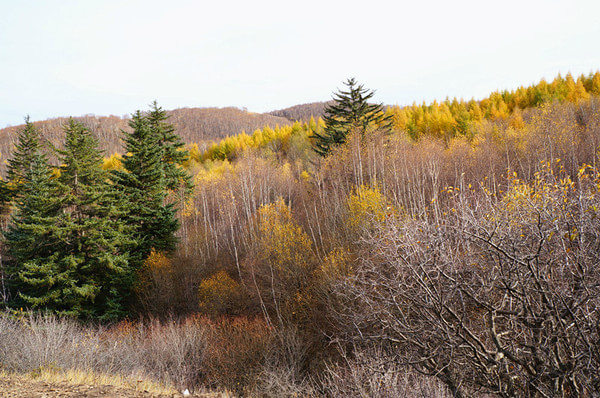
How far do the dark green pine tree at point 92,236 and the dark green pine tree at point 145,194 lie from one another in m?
1.26

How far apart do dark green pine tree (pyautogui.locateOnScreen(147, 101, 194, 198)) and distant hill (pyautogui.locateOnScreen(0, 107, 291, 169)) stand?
266 feet

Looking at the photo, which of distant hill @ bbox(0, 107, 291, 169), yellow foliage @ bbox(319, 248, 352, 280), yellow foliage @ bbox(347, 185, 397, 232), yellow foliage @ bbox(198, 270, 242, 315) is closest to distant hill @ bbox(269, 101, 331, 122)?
distant hill @ bbox(0, 107, 291, 169)

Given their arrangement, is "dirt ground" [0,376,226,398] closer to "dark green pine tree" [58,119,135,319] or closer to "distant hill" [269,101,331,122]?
"dark green pine tree" [58,119,135,319]

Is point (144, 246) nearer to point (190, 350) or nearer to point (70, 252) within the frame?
point (70, 252)

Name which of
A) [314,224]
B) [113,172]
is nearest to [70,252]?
[113,172]

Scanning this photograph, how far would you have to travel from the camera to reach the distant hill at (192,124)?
113037 millimetres

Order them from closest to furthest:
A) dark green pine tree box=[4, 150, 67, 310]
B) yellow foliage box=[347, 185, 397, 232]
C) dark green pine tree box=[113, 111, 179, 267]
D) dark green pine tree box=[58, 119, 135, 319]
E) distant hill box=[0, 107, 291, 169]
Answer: yellow foliage box=[347, 185, 397, 232], dark green pine tree box=[4, 150, 67, 310], dark green pine tree box=[58, 119, 135, 319], dark green pine tree box=[113, 111, 179, 267], distant hill box=[0, 107, 291, 169]

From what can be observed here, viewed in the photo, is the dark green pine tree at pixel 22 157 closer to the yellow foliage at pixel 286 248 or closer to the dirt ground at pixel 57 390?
the yellow foliage at pixel 286 248

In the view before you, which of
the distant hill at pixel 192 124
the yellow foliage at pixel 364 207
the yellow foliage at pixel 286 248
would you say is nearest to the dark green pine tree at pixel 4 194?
the yellow foliage at pixel 286 248

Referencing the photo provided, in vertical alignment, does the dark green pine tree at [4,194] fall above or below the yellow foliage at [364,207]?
above

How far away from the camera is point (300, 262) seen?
24078mm

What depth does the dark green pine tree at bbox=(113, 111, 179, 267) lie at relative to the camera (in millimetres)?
27438

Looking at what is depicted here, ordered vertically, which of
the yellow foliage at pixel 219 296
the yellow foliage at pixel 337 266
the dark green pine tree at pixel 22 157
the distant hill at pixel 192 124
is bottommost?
the yellow foliage at pixel 219 296

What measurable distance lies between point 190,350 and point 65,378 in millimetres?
8229
